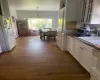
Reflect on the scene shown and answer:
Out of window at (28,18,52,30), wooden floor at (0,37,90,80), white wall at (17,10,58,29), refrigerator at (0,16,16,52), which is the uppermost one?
white wall at (17,10,58,29)

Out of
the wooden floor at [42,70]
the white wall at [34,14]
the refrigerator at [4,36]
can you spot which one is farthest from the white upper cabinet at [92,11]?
the white wall at [34,14]

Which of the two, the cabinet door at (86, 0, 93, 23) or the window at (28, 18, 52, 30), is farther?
the window at (28, 18, 52, 30)

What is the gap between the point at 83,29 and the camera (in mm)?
3172

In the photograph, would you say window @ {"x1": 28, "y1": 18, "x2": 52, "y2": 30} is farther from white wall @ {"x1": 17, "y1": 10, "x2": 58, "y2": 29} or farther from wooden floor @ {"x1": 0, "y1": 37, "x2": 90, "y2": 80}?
wooden floor @ {"x1": 0, "y1": 37, "x2": 90, "y2": 80}

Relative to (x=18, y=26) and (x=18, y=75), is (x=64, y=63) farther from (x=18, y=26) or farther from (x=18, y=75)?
(x=18, y=26)

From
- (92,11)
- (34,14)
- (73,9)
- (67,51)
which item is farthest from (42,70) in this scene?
(34,14)

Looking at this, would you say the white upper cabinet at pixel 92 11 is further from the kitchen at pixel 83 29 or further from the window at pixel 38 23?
the window at pixel 38 23

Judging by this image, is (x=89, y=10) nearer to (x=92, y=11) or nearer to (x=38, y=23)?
(x=92, y=11)

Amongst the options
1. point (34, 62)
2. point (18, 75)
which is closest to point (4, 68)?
point (18, 75)

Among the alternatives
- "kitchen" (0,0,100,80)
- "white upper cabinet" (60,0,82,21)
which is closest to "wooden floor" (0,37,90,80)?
"kitchen" (0,0,100,80)

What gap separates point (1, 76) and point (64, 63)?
1843mm

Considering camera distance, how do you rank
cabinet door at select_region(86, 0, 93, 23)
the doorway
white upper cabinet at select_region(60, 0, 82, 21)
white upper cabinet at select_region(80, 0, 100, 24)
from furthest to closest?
1. the doorway
2. white upper cabinet at select_region(60, 0, 82, 21)
3. cabinet door at select_region(86, 0, 93, 23)
4. white upper cabinet at select_region(80, 0, 100, 24)

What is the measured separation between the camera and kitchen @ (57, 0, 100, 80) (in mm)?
2204

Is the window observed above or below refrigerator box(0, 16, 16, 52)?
above
